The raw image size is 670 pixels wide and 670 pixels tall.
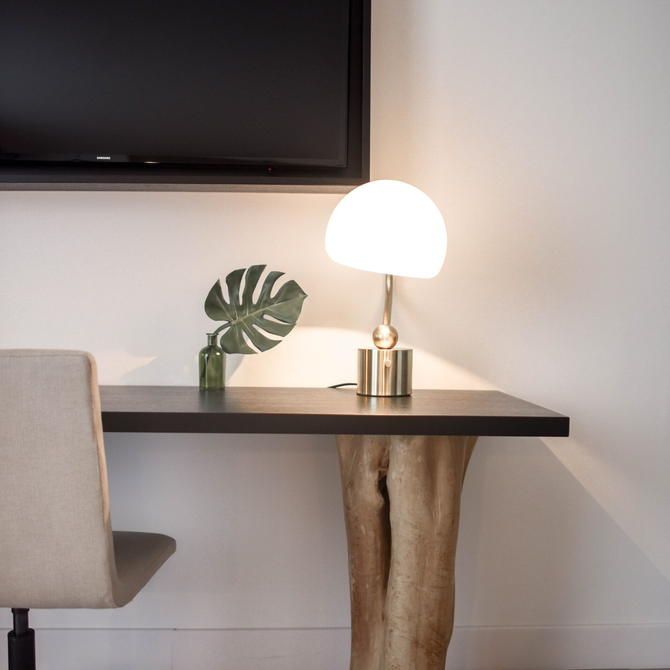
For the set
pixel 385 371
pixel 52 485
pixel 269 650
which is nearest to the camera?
pixel 52 485

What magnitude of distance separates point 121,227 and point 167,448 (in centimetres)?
70

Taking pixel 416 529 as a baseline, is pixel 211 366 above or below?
above

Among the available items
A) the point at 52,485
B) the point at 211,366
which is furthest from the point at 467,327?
the point at 52,485

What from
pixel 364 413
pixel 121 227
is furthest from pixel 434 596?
pixel 121 227

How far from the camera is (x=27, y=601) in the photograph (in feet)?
3.39

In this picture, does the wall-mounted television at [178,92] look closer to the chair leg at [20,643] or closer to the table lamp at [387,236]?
the table lamp at [387,236]

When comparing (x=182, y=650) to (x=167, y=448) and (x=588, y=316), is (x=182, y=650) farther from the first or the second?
(x=588, y=316)

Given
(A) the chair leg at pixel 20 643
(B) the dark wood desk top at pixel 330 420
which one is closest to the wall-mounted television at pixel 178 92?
(B) the dark wood desk top at pixel 330 420

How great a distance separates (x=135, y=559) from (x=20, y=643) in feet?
A: 0.96

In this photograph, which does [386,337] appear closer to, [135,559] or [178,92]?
[135,559]

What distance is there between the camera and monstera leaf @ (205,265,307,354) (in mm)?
1507

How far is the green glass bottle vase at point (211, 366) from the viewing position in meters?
1.56

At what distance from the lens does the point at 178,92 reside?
1570 millimetres

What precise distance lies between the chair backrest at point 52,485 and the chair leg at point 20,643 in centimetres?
18
